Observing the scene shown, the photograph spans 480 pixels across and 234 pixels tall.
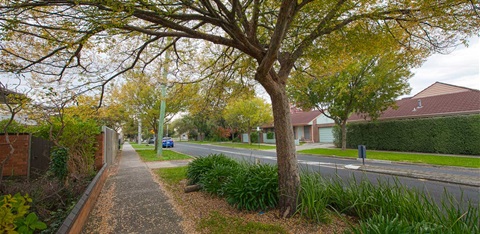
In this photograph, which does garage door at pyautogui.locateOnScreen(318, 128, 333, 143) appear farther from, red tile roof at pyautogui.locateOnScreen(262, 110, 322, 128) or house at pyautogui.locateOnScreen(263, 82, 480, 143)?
red tile roof at pyautogui.locateOnScreen(262, 110, 322, 128)

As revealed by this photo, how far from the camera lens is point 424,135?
50.5ft

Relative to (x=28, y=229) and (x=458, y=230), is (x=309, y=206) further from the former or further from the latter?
(x=28, y=229)

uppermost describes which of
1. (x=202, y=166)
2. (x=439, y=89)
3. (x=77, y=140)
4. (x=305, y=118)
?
(x=439, y=89)

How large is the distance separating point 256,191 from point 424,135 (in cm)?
1626

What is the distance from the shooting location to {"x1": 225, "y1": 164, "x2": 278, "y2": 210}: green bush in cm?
446

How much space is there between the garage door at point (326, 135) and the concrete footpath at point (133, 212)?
2561cm

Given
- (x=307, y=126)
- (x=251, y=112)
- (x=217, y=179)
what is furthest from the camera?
(x=307, y=126)

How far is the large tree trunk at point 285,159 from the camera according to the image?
13.6 ft

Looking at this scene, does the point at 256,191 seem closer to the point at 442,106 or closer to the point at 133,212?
the point at 133,212

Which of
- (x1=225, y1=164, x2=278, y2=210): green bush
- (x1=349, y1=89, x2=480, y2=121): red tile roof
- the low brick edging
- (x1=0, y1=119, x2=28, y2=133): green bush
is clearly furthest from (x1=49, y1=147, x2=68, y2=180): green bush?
(x1=349, y1=89, x2=480, y2=121): red tile roof

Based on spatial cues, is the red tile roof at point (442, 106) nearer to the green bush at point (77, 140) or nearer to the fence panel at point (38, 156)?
the green bush at point (77, 140)

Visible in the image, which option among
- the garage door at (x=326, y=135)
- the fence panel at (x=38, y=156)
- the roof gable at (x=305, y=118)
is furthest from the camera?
the roof gable at (x=305, y=118)

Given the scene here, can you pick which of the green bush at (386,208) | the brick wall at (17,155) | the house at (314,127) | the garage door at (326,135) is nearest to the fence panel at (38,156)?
the brick wall at (17,155)

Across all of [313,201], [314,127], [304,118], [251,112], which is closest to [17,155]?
[313,201]
